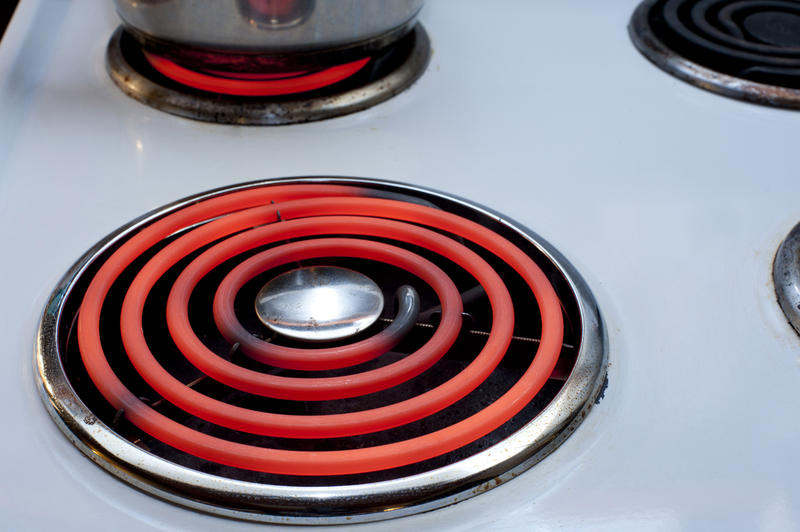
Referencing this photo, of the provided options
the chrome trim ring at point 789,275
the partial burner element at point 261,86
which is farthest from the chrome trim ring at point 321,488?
the partial burner element at point 261,86

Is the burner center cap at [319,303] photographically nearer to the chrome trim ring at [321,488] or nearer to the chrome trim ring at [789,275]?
the chrome trim ring at [321,488]

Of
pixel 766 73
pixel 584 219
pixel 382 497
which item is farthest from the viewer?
pixel 766 73

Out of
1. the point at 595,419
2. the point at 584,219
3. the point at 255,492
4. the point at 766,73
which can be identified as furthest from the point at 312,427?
the point at 766,73

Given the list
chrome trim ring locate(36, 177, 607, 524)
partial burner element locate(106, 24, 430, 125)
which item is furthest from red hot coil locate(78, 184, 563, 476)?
partial burner element locate(106, 24, 430, 125)

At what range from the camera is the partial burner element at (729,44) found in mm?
601

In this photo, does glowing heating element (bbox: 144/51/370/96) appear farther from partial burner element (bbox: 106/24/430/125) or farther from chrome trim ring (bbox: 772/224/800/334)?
chrome trim ring (bbox: 772/224/800/334)

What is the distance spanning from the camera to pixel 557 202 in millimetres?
499

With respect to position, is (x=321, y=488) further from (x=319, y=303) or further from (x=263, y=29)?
(x=263, y=29)

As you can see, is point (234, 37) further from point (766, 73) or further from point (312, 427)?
point (766, 73)

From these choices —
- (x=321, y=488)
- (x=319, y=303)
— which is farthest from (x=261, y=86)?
(x=321, y=488)

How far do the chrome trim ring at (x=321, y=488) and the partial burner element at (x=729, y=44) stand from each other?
347mm

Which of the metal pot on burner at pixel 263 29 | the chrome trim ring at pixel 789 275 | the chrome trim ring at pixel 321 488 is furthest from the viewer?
the metal pot on burner at pixel 263 29

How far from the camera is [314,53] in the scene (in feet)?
1.82

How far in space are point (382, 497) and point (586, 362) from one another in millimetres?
126
